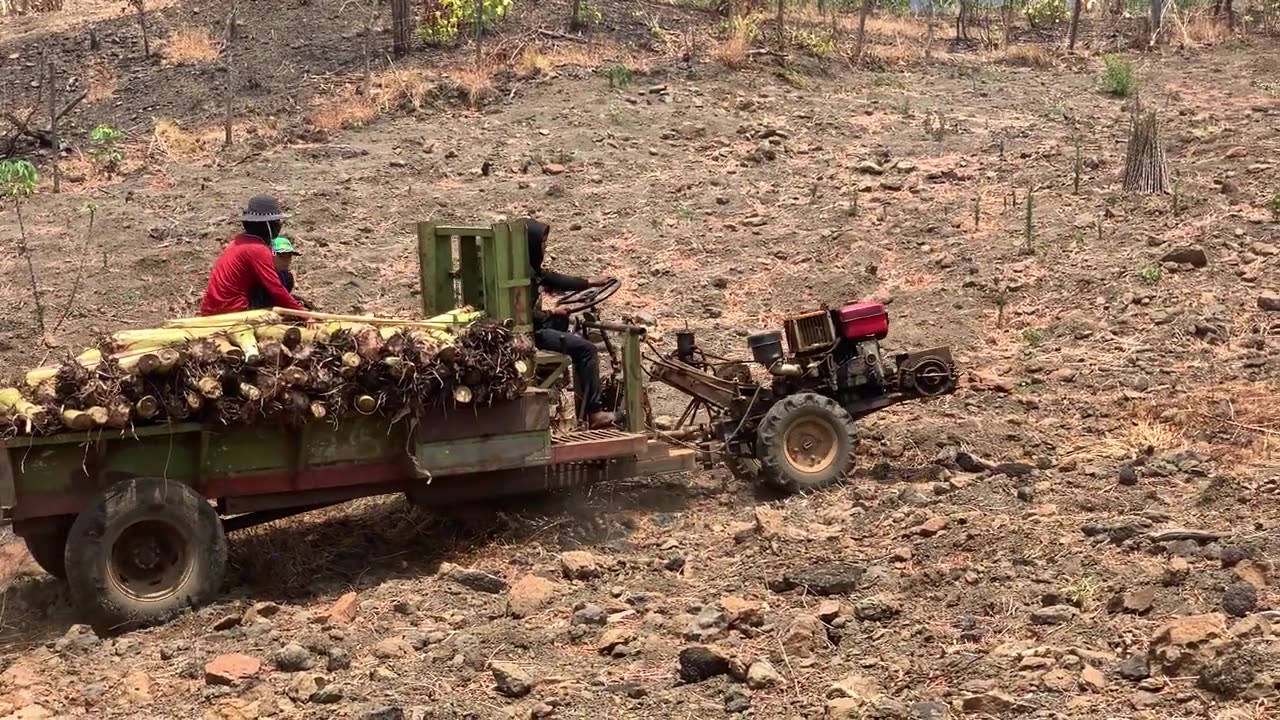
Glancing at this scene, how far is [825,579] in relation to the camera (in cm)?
634

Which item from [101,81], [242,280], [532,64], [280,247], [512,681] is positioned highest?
[532,64]

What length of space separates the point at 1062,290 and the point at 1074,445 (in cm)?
341

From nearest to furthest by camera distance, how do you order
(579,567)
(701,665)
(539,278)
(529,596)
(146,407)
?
(701,665)
(146,407)
(529,596)
(579,567)
(539,278)

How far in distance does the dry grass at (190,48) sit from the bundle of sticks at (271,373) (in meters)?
14.4

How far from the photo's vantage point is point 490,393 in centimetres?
720

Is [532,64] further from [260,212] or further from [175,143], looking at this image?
[260,212]

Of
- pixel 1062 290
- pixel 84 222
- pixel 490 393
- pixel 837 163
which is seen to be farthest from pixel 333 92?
pixel 490 393

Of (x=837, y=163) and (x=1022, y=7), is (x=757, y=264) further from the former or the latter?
(x=1022, y=7)

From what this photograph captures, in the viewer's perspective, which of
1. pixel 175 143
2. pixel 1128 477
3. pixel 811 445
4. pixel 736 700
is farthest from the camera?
pixel 175 143

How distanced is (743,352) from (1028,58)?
463 inches

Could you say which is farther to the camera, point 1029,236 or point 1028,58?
point 1028,58

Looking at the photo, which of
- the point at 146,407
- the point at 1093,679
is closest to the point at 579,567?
the point at 146,407

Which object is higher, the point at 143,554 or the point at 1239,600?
the point at 1239,600

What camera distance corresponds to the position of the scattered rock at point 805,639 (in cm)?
557
